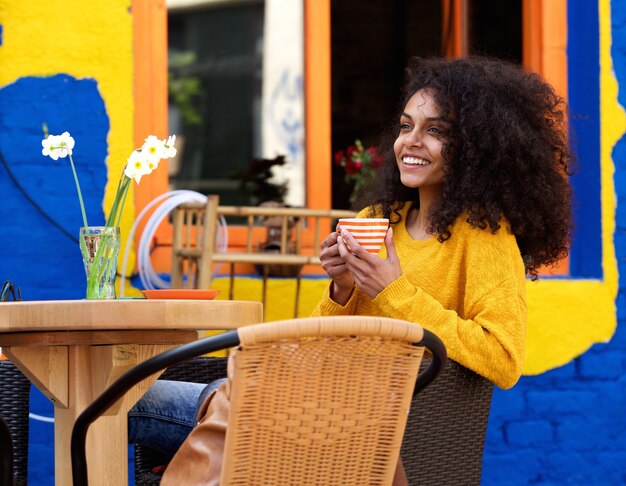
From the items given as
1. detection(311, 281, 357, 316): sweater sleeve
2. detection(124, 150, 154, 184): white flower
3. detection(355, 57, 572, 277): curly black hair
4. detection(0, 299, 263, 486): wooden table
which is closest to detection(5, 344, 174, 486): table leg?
detection(0, 299, 263, 486): wooden table

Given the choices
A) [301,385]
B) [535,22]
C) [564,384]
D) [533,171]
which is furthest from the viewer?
[535,22]

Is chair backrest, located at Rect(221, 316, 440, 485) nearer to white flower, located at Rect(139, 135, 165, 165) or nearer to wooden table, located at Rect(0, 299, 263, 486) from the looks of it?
wooden table, located at Rect(0, 299, 263, 486)

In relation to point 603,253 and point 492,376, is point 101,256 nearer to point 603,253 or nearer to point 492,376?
point 492,376

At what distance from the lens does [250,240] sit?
4.10 m

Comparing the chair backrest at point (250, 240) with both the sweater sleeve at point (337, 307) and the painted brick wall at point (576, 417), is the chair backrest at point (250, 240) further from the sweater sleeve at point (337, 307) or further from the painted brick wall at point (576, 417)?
the sweater sleeve at point (337, 307)

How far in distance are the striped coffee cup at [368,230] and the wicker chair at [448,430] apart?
1.01 feet

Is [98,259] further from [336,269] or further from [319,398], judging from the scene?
[319,398]

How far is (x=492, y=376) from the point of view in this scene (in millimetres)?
2322

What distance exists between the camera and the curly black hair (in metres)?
2.57

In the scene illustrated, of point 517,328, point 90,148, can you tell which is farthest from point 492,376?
point 90,148

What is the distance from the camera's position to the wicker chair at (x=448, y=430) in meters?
2.27

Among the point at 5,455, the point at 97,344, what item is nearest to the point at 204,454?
the point at 5,455

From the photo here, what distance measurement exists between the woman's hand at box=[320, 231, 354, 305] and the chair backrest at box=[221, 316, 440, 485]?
30.2 inches

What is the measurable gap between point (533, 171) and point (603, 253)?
1951mm
